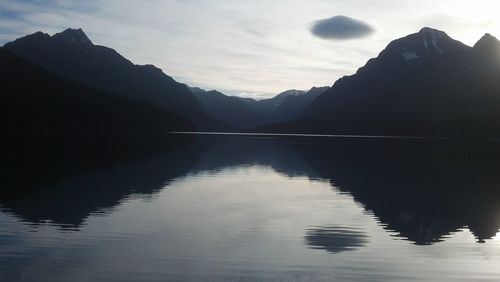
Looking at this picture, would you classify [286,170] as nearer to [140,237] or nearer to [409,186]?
[409,186]

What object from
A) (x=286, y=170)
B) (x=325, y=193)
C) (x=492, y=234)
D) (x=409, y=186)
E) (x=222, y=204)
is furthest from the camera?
(x=286, y=170)

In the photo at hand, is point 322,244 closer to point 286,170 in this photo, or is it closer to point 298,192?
point 298,192

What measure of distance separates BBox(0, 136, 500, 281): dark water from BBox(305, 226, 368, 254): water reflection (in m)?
0.07

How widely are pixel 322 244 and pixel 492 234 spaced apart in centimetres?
1432

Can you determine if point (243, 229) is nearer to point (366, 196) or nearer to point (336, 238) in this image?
point (336, 238)

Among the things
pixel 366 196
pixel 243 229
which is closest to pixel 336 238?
pixel 243 229

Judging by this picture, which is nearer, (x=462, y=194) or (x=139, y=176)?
(x=462, y=194)

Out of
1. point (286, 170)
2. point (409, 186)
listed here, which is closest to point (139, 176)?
point (286, 170)

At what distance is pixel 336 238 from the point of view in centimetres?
3422

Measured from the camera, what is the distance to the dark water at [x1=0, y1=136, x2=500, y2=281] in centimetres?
2578

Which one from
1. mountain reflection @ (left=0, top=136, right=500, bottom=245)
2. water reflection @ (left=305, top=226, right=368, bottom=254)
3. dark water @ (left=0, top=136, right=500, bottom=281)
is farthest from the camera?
mountain reflection @ (left=0, top=136, right=500, bottom=245)

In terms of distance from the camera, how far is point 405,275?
85.2ft

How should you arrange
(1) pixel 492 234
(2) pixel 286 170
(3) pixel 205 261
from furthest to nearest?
(2) pixel 286 170 → (1) pixel 492 234 → (3) pixel 205 261

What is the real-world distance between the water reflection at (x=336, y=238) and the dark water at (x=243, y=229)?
7 centimetres
